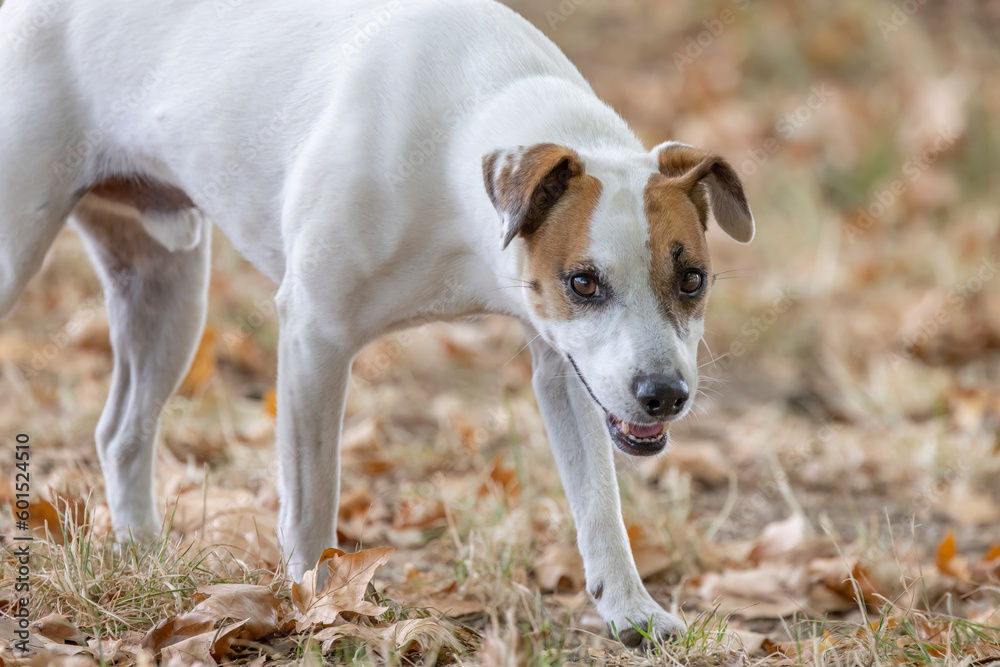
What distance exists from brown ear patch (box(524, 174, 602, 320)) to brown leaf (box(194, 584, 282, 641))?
0.97m

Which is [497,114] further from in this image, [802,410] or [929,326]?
[929,326]

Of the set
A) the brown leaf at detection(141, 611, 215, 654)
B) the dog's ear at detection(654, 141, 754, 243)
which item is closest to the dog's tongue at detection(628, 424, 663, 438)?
the dog's ear at detection(654, 141, 754, 243)

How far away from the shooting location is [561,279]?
2.62m

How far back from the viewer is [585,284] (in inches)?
102

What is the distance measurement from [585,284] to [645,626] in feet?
3.12

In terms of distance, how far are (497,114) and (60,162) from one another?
1336 mm

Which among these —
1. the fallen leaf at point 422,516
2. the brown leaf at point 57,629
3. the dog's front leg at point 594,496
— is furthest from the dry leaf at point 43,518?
the dog's front leg at point 594,496

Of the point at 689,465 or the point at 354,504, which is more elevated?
the point at 354,504

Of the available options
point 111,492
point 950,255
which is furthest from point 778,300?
point 111,492

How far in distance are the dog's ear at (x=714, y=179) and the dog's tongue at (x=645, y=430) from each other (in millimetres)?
611

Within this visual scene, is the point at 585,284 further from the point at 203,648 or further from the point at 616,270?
the point at 203,648

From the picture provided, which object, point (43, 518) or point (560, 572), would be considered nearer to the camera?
point (43, 518)

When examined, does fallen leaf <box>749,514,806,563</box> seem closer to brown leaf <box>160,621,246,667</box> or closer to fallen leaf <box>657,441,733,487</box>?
fallen leaf <box>657,441,733,487</box>

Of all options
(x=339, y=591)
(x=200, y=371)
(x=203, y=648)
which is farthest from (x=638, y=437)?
(x=200, y=371)
